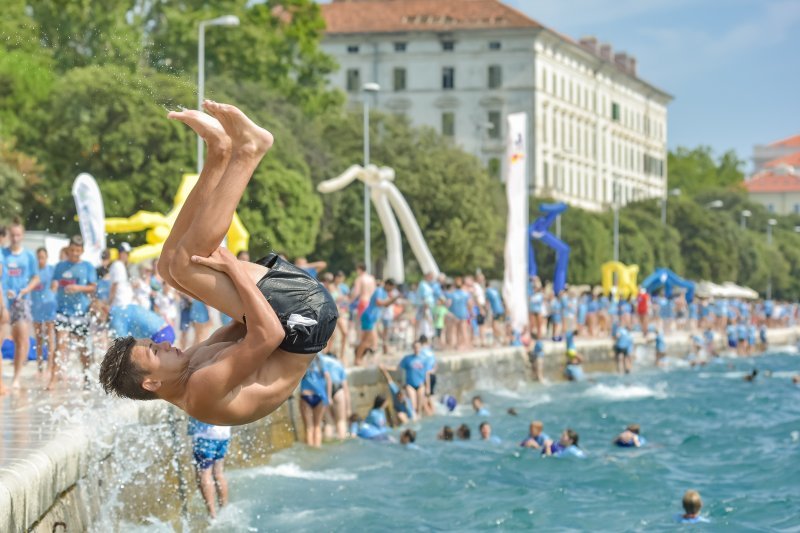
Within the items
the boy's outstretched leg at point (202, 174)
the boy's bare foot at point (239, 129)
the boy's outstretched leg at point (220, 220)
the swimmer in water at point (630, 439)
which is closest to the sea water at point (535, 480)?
the swimmer in water at point (630, 439)

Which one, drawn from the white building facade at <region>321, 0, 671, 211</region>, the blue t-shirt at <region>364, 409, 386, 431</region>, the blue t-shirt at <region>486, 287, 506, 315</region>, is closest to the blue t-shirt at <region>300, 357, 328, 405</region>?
the blue t-shirt at <region>364, 409, 386, 431</region>

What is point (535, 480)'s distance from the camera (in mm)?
19406

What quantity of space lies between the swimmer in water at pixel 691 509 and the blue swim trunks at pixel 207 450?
219 inches

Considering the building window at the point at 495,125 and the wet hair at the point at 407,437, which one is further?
the building window at the point at 495,125

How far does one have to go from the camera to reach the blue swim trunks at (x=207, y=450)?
12969 mm

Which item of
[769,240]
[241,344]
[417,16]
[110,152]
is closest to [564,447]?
[241,344]

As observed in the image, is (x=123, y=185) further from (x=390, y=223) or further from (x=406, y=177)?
(x=406, y=177)

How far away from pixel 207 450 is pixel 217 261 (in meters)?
6.69

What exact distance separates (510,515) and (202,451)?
16.2 feet

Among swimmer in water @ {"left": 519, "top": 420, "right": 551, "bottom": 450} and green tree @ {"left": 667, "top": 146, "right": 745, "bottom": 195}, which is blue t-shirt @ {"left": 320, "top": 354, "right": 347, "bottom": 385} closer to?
swimmer in water @ {"left": 519, "top": 420, "right": 551, "bottom": 450}

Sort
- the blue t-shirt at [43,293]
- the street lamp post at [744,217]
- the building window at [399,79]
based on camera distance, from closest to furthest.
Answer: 1. the blue t-shirt at [43,293]
2. the building window at [399,79]
3. the street lamp post at [744,217]

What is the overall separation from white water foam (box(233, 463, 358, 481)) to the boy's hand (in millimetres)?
10793

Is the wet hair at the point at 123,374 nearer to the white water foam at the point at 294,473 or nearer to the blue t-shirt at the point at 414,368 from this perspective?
the white water foam at the point at 294,473

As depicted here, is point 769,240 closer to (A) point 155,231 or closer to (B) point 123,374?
(A) point 155,231
